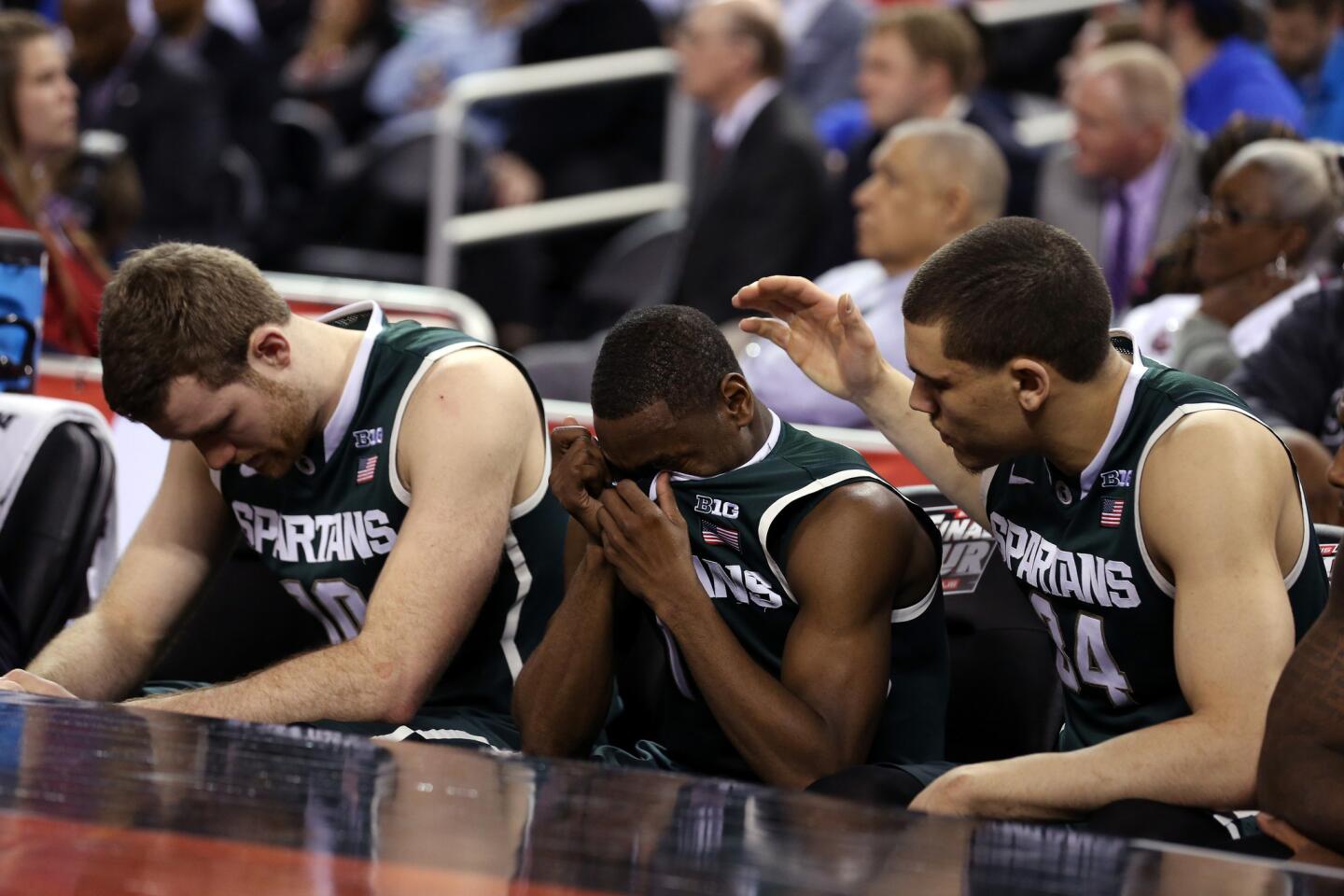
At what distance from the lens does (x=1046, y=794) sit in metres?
2.65

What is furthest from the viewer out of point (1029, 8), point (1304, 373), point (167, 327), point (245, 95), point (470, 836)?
point (245, 95)

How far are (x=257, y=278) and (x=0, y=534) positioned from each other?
2.89ft

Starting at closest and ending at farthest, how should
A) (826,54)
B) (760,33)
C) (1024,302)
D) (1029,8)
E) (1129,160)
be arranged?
1. (1024,302)
2. (1129,160)
3. (760,33)
4. (826,54)
5. (1029,8)

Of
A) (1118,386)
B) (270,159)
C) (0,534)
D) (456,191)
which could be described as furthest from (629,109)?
(1118,386)

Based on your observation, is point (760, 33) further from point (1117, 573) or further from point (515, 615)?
point (1117, 573)

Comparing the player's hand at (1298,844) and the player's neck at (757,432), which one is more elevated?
the player's neck at (757,432)

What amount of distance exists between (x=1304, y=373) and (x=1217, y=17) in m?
3.54

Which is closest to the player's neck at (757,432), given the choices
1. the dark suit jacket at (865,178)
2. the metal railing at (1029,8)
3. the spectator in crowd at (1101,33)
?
the dark suit jacket at (865,178)

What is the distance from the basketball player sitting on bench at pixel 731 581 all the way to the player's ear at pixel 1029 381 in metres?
0.33

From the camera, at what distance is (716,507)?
3045 millimetres

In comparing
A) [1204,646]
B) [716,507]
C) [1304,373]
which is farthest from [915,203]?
[1204,646]

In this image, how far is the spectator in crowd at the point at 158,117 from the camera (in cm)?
843

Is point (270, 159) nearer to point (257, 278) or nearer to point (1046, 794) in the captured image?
point (257, 278)

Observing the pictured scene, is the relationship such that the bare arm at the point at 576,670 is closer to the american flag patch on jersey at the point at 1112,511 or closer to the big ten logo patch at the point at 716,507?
the big ten logo patch at the point at 716,507
